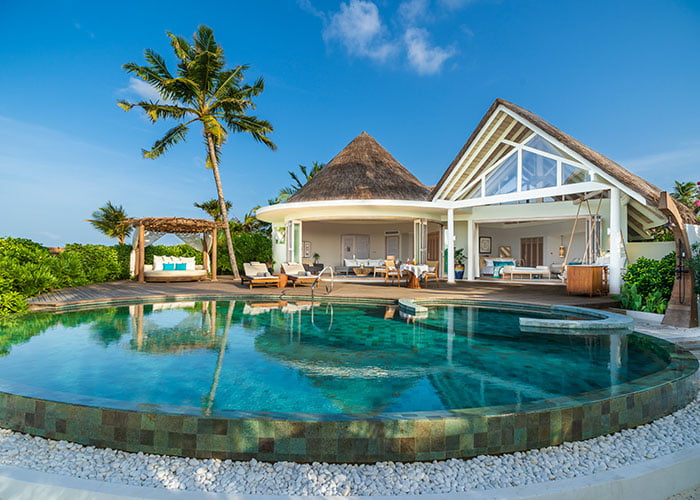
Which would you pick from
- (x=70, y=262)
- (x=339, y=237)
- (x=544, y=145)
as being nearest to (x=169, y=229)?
(x=70, y=262)

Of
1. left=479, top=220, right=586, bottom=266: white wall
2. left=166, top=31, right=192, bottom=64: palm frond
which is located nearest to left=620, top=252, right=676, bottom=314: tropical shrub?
left=479, top=220, right=586, bottom=266: white wall

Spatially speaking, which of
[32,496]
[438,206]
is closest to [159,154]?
[438,206]

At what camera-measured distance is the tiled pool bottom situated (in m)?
2.58

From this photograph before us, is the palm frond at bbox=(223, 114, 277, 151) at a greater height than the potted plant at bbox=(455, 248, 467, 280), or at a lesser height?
greater

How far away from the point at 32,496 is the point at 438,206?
43.8 ft

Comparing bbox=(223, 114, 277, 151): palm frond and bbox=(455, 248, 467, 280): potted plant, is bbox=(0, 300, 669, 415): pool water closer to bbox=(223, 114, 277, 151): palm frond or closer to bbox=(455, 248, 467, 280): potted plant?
bbox=(455, 248, 467, 280): potted plant

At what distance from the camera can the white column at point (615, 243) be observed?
375 inches

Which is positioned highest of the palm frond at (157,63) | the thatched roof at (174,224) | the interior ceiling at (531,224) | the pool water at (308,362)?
the palm frond at (157,63)

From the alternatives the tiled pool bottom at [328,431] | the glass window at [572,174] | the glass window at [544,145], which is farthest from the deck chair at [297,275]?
the tiled pool bottom at [328,431]

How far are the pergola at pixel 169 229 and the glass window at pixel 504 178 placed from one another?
10.2m

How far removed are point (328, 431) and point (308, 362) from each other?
91.4 inches

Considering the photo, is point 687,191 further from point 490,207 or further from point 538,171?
point 538,171

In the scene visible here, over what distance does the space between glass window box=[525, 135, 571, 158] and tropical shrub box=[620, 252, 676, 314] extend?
380 cm

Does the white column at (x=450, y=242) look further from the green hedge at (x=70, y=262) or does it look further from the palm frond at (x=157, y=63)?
the palm frond at (x=157, y=63)
